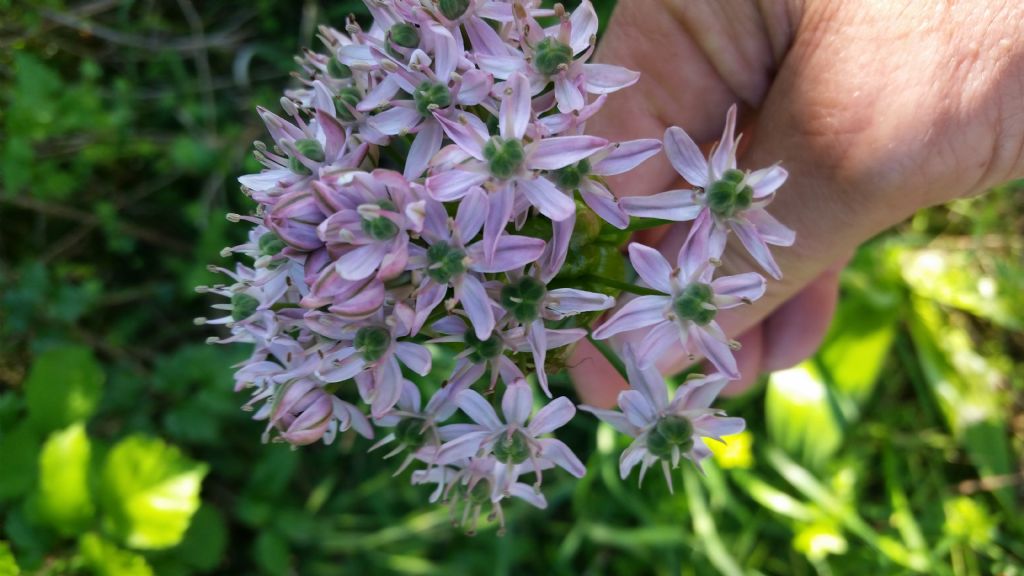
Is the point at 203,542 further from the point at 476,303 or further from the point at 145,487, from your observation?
the point at 476,303

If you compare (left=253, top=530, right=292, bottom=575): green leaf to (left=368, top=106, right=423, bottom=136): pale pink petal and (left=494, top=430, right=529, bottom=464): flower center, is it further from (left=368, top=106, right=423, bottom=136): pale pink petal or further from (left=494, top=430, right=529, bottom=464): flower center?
(left=368, top=106, right=423, bottom=136): pale pink petal

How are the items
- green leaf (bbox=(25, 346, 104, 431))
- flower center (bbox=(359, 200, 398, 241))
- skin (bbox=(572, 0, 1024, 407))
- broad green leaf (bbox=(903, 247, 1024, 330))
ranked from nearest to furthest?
flower center (bbox=(359, 200, 398, 241)) < skin (bbox=(572, 0, 1024, 407)) < green leaf (bbox=(25, 346, 104, 431)) < broad green leaf (bbox=(903, 247, 1024, 330))

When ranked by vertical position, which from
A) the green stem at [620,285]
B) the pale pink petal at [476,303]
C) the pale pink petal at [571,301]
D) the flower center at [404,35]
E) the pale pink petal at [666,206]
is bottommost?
the green stem at [620,285]

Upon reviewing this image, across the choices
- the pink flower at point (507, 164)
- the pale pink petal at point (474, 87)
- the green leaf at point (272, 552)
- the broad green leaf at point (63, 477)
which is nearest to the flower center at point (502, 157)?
the pink flower at point (507, 164)

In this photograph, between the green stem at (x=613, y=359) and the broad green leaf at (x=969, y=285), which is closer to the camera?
the green stem at (x=613, y=359)

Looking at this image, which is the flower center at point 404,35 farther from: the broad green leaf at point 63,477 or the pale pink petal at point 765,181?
the broad green leaf at point 63,477

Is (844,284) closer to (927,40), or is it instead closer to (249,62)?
(927,40)

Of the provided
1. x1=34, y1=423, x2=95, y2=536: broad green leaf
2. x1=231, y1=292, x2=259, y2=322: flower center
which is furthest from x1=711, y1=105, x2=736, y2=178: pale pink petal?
x1=34, y1=423, x2=95, y2=536: broad green leaf
